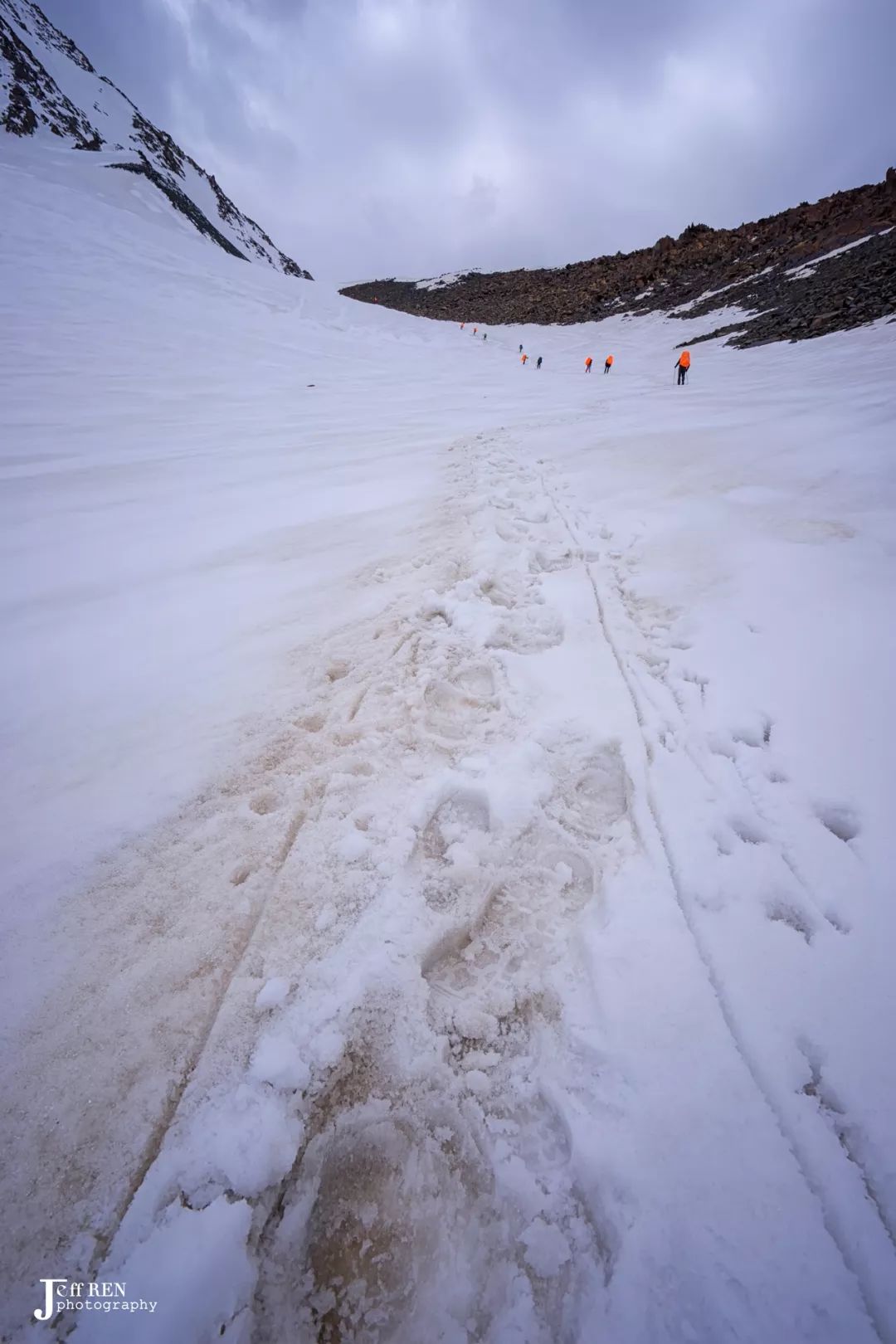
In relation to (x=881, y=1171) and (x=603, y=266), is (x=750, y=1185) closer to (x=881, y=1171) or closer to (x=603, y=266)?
(x=881, y=1171)

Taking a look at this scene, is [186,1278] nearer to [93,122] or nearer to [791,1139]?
[791,1139]

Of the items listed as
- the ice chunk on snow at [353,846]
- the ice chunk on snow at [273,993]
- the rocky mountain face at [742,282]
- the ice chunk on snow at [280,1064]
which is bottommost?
the ice chunk on snow at [280,1064]

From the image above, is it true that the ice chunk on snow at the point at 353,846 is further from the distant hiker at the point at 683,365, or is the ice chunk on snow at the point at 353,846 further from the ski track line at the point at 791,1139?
the distant hiker at the point at 683,365

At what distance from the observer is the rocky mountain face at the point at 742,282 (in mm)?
13484

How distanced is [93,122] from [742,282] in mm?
50389

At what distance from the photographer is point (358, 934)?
137 cm

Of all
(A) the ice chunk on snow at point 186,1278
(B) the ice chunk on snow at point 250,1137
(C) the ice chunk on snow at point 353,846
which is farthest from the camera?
(C) the ice chunk on snow at point 353,846

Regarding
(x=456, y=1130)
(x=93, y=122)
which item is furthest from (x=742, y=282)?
(x=93, y=122)

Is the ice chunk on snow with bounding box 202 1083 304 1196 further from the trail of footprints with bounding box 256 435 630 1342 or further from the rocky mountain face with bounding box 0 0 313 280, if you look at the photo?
the rocky mountain face with bounding box 0 0 313 280

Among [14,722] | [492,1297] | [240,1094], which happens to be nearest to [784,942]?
[492,1297]

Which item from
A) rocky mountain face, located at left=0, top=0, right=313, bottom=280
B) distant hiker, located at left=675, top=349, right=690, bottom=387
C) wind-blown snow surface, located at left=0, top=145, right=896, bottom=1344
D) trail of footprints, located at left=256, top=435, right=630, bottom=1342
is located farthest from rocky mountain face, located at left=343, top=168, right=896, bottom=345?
rocky mountain face, located at left=0, top=0, right=313, bottom=280

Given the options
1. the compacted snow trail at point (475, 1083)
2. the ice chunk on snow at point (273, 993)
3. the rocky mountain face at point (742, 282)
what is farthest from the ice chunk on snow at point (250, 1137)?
the rocky mountain face at point (742, 282)

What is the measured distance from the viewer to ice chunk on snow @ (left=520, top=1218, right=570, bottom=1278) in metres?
0.94

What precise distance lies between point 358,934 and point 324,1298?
0.62 metres
